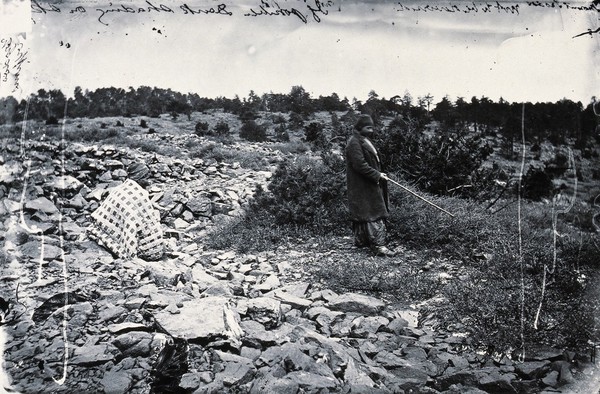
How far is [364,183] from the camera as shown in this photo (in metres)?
5.29

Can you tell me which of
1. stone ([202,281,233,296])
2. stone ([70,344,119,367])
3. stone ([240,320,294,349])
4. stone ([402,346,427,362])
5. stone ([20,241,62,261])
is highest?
stone ([20,241,62,261])

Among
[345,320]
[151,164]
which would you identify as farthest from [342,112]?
[345,320]

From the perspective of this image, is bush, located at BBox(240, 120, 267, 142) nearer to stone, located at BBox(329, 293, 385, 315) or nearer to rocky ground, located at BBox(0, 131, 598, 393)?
rocky ground, located at BBox(0, 131, 598, 393)

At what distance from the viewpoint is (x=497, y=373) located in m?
2.52

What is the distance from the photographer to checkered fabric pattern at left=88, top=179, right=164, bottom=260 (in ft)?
16.0

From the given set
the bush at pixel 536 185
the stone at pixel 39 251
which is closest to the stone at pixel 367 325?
the stone at pixel 39 251

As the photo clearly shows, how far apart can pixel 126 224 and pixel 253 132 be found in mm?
7290

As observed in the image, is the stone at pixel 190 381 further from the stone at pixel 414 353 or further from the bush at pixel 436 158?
the bush at pixel 436 158

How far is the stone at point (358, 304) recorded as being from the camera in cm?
357

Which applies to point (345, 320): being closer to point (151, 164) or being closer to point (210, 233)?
point (210, 233)

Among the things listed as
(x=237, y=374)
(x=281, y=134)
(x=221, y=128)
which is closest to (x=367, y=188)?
(x=237, y=374)

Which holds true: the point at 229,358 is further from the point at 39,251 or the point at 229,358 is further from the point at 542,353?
the point at 39,251

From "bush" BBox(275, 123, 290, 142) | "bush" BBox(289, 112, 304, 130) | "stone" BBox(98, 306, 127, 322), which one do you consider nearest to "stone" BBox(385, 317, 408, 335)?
"stone" BBox(98, 306, 127, 322)

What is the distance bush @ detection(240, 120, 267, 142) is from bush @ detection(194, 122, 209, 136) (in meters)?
1.30
